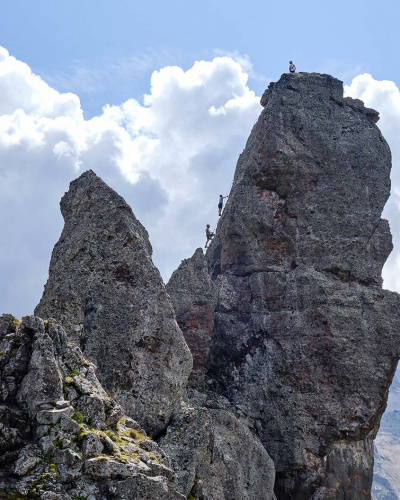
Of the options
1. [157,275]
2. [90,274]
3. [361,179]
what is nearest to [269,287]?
[361,179]

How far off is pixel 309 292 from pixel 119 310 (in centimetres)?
1513

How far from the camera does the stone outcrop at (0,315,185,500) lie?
14.6 m

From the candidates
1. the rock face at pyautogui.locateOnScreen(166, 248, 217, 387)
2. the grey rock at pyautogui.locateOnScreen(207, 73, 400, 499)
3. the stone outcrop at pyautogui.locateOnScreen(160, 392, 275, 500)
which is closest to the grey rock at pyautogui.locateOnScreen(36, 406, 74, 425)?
the stone outcrop at pyautogui.locateOnScreen(160, 392, 275, 500)

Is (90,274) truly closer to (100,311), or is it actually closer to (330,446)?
(100,311)

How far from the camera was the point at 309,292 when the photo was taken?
36.5 meters

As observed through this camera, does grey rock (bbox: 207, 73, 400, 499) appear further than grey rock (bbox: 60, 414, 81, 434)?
Yes

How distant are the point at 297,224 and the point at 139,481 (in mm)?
26130

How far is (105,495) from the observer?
15.1m

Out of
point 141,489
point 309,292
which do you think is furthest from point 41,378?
point 309,292

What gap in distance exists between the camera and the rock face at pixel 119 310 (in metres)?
24.3

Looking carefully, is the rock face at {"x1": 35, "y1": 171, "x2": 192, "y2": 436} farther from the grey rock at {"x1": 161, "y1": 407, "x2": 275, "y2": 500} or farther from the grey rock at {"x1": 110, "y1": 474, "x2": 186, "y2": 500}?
the grey rock at {"x1": 110, "y1": 474, "x2": 186, "y2": 500}

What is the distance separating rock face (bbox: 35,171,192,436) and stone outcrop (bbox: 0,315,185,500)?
5042mm

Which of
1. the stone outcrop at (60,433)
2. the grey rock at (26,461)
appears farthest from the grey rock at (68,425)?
the grey rock at (26,461)

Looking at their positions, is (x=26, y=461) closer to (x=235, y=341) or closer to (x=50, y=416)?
(x=50, y=416)
